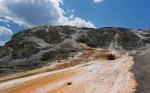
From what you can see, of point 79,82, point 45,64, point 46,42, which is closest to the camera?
point 79,82

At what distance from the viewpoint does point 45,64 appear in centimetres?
7094

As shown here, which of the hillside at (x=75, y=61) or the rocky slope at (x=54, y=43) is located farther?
the rocky slope at (x=54, y=43)

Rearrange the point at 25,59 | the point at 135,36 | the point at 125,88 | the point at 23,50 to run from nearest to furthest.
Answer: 1. the point at 125,88
2. the point at 25,59
3. the point at 23,50
4. the point at 135,36

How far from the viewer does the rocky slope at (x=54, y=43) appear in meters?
77.0

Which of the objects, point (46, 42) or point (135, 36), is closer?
point (46, 42)

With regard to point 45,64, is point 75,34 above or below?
above

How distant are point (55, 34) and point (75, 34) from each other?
6.82 metres

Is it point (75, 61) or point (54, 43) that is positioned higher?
point (54, 43)

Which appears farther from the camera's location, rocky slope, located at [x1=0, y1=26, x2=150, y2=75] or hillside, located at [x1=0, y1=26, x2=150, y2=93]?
rocky slope, located at [x1=0, y1=26, x2=150, y2=75]

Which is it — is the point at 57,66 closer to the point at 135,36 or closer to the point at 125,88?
the point at 125,88

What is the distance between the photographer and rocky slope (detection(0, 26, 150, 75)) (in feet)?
253

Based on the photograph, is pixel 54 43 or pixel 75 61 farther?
→ pixel 54 43

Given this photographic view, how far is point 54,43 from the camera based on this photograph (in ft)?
300

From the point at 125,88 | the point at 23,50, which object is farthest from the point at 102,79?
the point at 23,50
